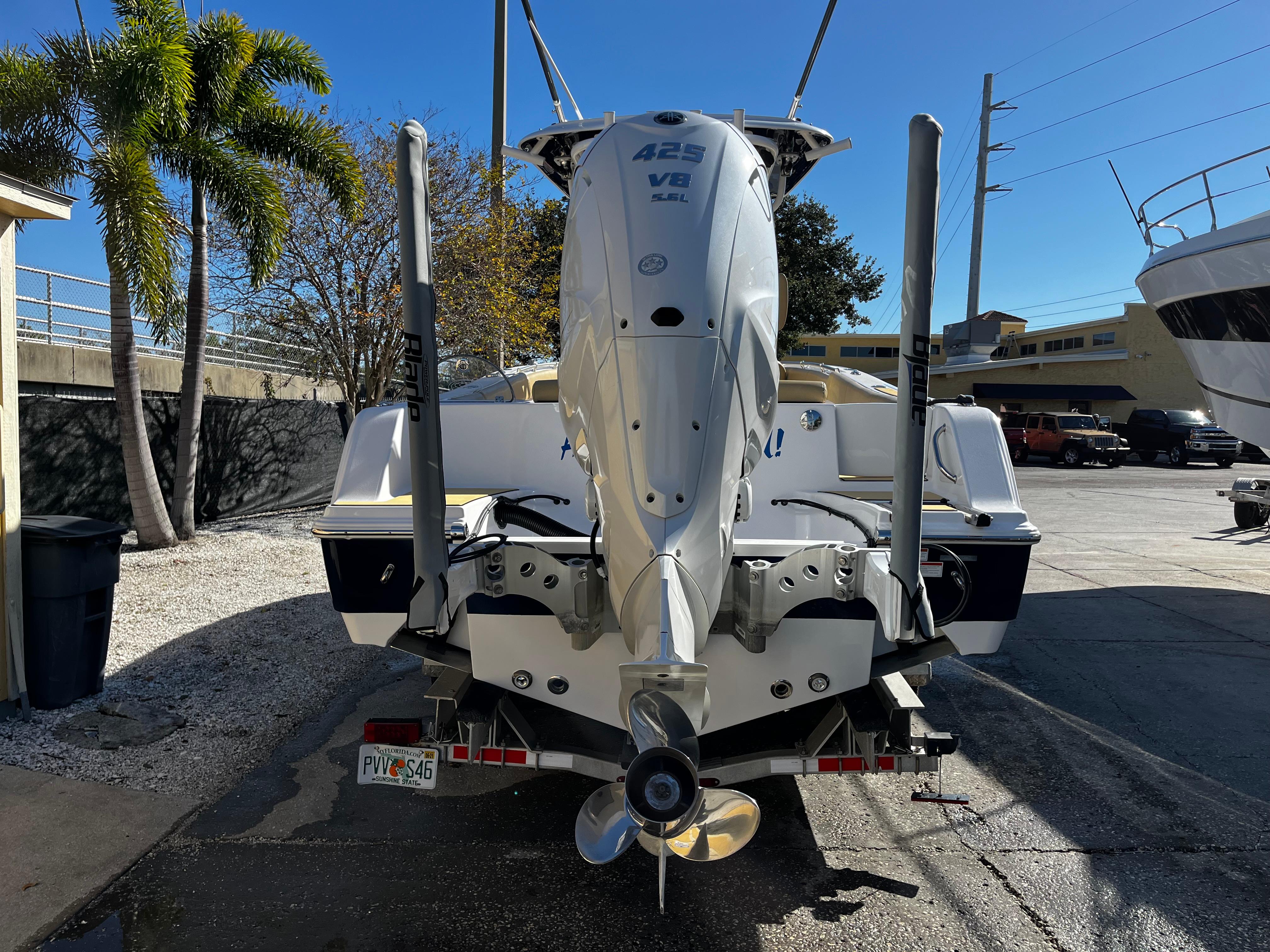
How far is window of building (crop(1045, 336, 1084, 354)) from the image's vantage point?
138 ft

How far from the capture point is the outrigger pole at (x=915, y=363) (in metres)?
2.38

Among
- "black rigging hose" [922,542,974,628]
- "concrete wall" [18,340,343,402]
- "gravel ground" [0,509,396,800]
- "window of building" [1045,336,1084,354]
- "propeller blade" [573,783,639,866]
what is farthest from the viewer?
"window of building" [1045,336,1084,354]

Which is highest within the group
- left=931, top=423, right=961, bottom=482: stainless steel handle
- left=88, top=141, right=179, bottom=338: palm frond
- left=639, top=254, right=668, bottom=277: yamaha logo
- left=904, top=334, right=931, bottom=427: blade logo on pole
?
left=88, top=141, right=179, bottom=338: palm frond

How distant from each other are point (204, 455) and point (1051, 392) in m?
36.3

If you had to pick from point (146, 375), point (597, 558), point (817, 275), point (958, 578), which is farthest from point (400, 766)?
point (817, 275)

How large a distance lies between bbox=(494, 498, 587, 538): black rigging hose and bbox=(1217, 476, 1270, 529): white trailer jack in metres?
10.4

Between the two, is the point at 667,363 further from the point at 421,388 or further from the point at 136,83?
the point at 136,83

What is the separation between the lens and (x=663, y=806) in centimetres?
183

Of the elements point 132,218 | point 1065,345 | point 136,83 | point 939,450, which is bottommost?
point 939,450

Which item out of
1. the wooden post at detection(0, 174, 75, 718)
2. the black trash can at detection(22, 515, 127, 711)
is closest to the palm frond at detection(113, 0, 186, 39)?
the wooden post at detection(0, 174, 75, 718)

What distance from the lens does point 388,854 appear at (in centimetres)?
346

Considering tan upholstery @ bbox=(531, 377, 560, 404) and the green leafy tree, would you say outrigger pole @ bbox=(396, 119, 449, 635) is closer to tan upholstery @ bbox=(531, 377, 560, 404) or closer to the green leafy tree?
tan upholstery @ bbox=(531, 377, 560, 404)

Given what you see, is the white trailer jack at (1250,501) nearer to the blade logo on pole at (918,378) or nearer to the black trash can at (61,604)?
the blade logo on pole at (918,378)

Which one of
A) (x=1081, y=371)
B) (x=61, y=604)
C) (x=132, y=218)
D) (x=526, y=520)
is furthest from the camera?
(x=1081, y=371)
